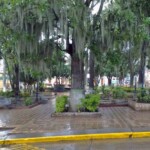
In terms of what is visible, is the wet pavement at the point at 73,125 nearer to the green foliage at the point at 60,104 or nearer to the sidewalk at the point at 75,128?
the sidewalk at the point at 75,128

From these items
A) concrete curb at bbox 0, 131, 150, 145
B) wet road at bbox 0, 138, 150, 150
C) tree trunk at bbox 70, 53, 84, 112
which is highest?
tree trunk at bbox 70, 53, 84, 112

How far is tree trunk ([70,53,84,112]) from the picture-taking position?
16.7 m

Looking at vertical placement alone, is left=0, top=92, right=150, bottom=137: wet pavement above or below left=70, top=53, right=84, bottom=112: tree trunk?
below

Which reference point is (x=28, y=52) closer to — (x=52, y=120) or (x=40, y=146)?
(x=52, y=120)

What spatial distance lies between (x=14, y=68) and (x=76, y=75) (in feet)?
34.4

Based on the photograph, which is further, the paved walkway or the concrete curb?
the paved walkway

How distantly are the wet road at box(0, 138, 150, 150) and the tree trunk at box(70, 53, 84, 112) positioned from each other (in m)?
6.15

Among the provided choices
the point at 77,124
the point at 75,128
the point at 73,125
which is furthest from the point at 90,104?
the point at 75,128

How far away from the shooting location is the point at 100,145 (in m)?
9.90

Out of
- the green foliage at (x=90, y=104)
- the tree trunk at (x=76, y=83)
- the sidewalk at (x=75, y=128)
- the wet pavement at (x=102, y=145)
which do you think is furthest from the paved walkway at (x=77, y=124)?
the wet pavement at (x=102, y=145)

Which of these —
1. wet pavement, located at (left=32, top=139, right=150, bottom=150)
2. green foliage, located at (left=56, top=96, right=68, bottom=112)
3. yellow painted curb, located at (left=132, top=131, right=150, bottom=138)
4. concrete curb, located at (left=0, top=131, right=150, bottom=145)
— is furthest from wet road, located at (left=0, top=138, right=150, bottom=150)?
green foliage, located at (left=56, top=96, right=68, bottom=112)

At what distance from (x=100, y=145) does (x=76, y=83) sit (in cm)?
734

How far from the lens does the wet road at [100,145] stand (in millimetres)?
9473

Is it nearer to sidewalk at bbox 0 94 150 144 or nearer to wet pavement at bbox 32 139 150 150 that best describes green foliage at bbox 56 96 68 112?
sidewalk at bbox 0 94 150 144
